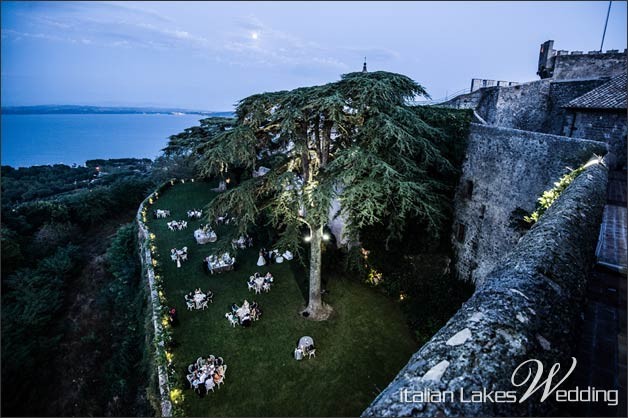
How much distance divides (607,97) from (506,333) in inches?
572

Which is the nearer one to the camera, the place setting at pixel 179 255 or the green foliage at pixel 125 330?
the green foliage at pixel 125 330

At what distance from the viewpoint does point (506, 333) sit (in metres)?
1.95

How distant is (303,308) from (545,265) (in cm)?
1025

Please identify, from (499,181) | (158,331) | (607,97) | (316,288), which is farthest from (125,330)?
(607,97)

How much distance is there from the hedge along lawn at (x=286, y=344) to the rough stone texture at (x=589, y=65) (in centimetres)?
1684

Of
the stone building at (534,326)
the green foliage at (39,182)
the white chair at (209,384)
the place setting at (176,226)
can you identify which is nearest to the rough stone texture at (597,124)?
the stone building at (534,326)

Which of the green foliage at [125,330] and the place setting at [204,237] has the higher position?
the place setting at [204,237]

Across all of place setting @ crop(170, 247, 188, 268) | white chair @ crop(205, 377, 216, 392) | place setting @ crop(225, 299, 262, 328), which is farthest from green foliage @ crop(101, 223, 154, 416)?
white chair @ crop(205, 377, 216, 392)

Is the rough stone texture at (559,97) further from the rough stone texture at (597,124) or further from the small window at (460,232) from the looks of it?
the small window at (460,232)

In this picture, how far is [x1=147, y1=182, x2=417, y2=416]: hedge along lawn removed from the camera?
8555 mm

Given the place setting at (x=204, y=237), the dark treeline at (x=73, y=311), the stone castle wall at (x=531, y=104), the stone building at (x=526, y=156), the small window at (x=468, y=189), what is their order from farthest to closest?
the place setting at (x=204, y=237) < the stone castle wall at (x=531, y=104) < the dark treeline at (x=73, y=311) < the small window at (x=468, y=189) < the stone building at (x=526, y=156)

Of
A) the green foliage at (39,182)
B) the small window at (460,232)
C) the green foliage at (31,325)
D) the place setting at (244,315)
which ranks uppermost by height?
the small window at (460,232)

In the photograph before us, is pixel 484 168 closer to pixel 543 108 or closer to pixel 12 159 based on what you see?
pixel 543 108

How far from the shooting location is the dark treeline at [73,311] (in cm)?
1381
